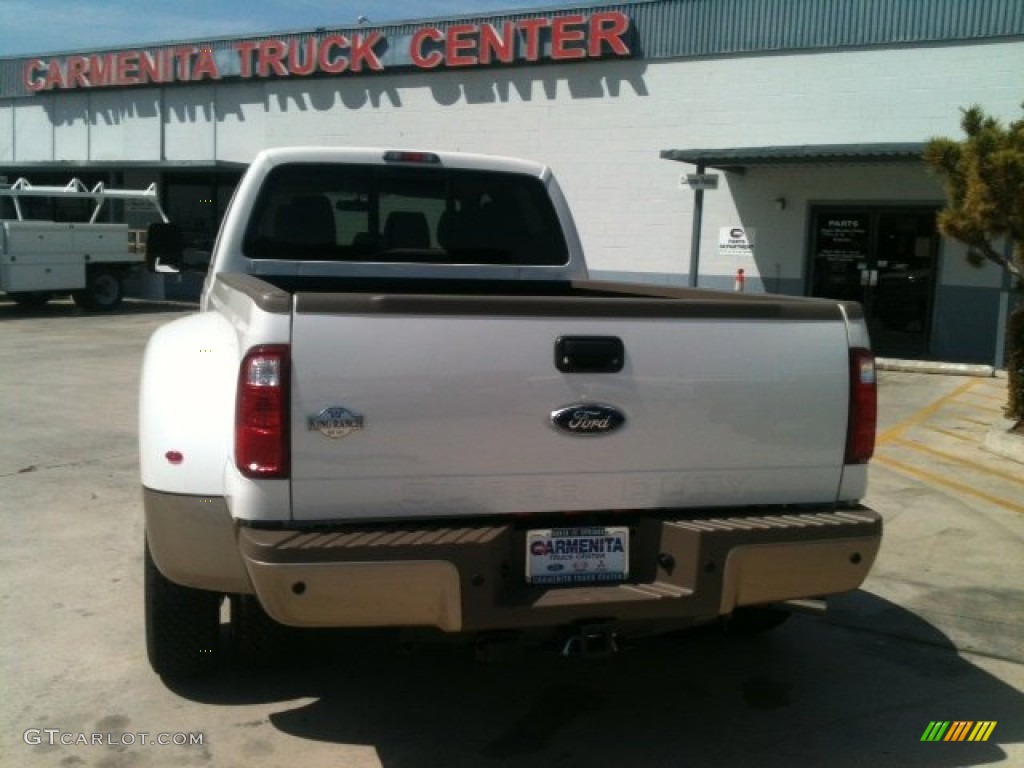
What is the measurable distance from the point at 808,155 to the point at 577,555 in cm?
1267

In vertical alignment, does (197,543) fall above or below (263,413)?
below

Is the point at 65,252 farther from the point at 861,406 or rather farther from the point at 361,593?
the point at 861,406

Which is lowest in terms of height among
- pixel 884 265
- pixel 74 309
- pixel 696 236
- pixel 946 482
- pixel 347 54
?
pixel 74 309

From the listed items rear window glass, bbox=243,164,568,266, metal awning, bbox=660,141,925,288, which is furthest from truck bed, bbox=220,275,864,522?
metal awning, bbox=660,141,925,288

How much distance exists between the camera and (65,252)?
64.6 feet

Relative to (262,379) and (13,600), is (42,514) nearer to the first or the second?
(13,600)

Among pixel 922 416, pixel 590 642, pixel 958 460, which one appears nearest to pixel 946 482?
pixel 958 460

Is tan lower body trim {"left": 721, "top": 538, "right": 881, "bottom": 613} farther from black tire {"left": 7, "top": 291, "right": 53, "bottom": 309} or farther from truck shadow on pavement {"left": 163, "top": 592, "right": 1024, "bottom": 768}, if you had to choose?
black tire {"left": 7, "top": 291, "right": 53, "bottom": 309}

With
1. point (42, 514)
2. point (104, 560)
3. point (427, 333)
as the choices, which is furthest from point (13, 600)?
point (427, 333)

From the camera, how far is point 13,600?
A: 4973 mm

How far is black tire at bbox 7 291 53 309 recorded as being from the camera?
2100cm

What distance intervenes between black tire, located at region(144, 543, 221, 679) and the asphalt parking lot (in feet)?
0.41

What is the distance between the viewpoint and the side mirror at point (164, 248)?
6.15 metres

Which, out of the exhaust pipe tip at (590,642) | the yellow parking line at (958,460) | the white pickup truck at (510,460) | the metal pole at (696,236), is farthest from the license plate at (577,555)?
the metal pole at (696,236)
